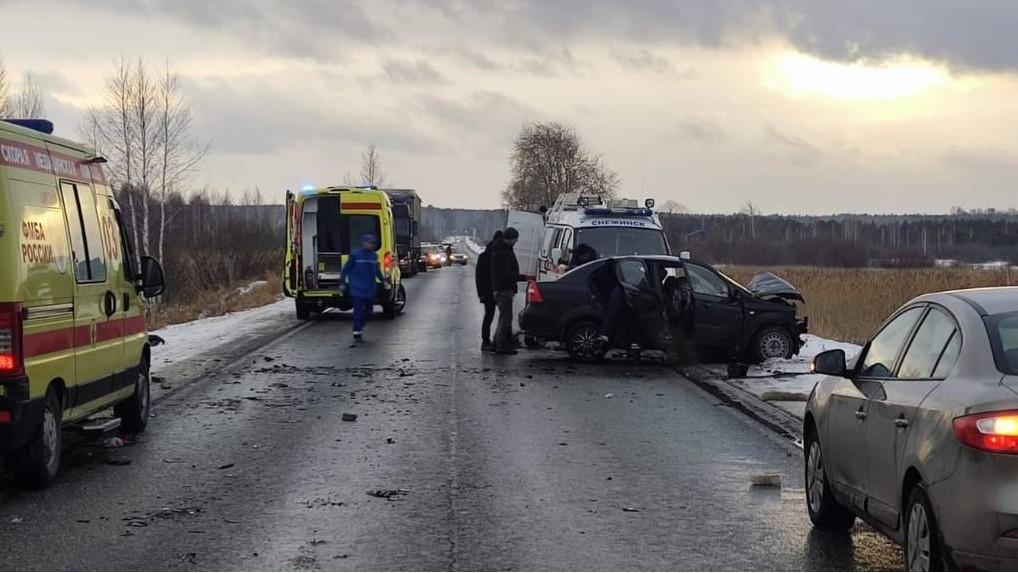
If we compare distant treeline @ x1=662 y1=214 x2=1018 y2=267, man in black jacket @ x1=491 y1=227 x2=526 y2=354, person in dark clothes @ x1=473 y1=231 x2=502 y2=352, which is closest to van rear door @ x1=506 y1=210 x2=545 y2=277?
person in dark clothes @ x1=473 y1=231 x2=502 y2=352

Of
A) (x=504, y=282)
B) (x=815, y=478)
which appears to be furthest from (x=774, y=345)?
(x=815, y=478)

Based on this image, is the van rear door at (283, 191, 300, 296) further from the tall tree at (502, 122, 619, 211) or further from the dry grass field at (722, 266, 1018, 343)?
the tall tree at (502, 122, 619, 211)

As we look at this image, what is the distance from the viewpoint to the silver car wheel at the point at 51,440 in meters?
7.70

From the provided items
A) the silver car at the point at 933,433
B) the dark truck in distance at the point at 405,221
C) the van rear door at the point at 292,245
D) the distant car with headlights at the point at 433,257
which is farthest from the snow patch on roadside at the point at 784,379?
the distant car with headlights at the point at 433,257

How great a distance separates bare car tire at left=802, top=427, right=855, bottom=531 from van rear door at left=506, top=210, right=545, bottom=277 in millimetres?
21065

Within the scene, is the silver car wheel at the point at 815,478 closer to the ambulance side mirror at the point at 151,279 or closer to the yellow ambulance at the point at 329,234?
the ambulance side mirror at the point at 151,279

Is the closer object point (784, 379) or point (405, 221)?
point (784, 379)

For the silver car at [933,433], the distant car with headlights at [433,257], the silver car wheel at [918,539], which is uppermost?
the silver car at [933,433]

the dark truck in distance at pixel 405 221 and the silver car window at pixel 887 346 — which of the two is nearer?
the silver car window at pixel 887 346

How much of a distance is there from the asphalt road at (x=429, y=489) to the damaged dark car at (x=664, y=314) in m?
2.35

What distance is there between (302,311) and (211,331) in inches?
141

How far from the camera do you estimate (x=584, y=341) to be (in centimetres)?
1655

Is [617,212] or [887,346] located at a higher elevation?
[617,212]

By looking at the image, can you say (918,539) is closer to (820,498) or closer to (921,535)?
(921,535)
